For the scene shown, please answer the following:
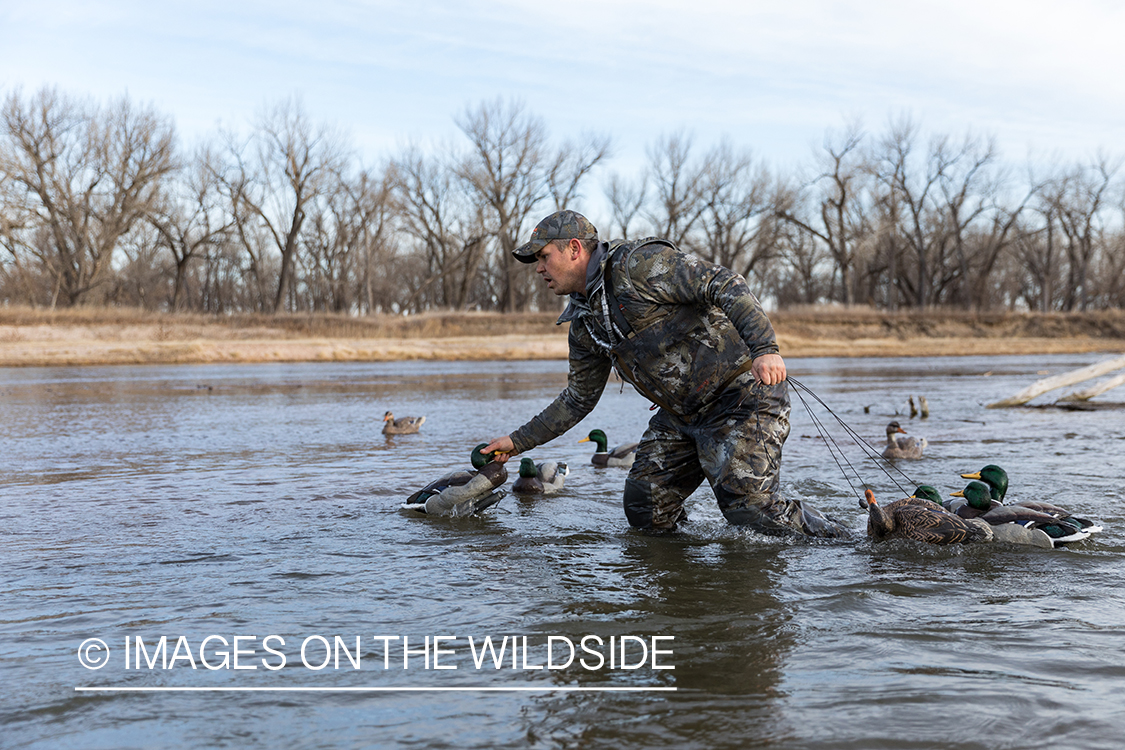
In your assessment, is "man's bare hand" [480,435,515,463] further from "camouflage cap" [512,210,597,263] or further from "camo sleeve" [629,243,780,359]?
A: "camo sleeve" [629,243,780,359]

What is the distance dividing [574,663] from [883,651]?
118 cm

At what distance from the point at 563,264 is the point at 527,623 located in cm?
198

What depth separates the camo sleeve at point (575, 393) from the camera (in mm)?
5297

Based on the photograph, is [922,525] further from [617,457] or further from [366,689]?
[617,457]

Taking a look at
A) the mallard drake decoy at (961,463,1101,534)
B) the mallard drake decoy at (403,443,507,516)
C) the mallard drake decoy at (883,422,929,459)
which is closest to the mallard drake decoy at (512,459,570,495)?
the mallard drake decoy at (403,443,507,516)

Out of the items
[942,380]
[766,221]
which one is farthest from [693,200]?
[942,380]

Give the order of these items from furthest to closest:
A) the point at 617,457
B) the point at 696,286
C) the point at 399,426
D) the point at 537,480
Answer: the point at 399,426 → the point at 617,457 → the point at 537,480 → the point at 696,286

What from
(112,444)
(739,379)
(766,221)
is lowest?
(112,444)

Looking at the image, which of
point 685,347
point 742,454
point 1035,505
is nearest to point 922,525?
point 1035,505

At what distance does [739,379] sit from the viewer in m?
4.95

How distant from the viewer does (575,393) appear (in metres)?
5.48

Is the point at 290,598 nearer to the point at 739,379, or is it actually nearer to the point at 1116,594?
the point at 739,379

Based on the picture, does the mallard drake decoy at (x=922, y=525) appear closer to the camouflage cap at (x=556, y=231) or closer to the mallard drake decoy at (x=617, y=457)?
the camouflage cap at (x=556, y=231)

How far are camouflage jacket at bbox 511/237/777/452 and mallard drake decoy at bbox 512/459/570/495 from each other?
Result: 7.99 feet
